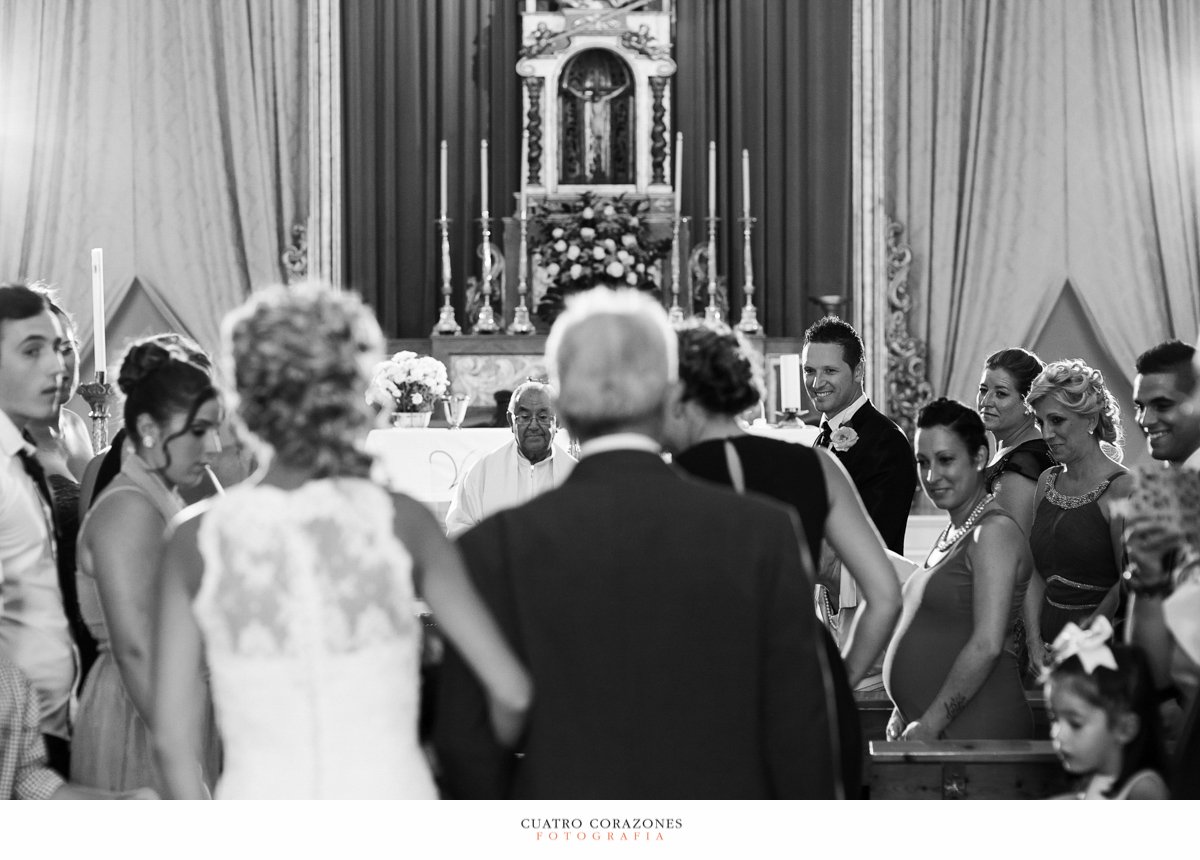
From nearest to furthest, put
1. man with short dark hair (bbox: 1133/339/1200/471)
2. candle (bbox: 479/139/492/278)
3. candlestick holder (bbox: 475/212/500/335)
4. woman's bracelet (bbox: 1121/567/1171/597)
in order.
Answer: woman's bracelet (bbox: 1121/567/1171/597) → man with short dark hair (bbox: 1133/339/1200/471) → candlestick holder (bbox: 475/212/500/335) → candle (bbox: 479/139/492/278)

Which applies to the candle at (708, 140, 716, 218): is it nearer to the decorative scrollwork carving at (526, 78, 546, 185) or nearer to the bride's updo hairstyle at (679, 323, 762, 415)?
the decorative scrollwork carving at (526, 78, 546, 185)

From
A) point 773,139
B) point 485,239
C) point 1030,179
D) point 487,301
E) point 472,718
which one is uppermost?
point 773,139

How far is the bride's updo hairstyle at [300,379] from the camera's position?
182 cm

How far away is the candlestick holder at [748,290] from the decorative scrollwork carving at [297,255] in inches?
89.4

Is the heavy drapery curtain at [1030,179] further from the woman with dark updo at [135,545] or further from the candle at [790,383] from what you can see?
the woman with dark updo at [135,545]

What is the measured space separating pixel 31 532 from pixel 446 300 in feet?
17.2

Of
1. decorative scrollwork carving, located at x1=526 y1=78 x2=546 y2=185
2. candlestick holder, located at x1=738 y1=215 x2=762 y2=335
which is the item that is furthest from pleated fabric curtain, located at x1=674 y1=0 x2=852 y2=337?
decorative scrollwork carving, located at x1=526 y1=78 x2=546 y2=185

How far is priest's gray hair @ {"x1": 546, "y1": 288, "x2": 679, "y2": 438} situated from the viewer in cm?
180

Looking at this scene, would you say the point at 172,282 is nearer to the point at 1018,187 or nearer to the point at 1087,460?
the point at 1018,187

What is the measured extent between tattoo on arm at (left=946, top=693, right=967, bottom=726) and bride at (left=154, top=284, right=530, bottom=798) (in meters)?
1.15

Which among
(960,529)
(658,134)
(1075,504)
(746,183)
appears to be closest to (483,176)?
(658,134)

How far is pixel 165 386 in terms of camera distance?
85.4 inches

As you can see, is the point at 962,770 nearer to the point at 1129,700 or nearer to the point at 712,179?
the point at 1129,700

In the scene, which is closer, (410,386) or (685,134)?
(410,386)
